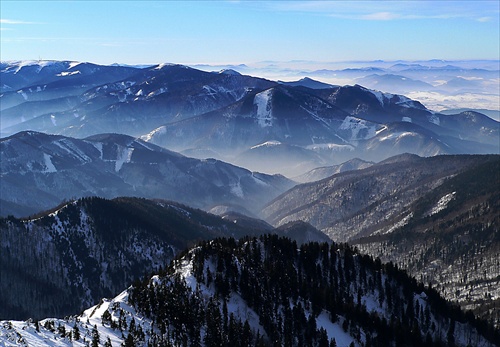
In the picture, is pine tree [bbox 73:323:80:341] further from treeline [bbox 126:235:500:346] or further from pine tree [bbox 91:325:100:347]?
treeline [bbox 126:235:500:346]

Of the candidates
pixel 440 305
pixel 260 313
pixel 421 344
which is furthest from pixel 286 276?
pixel 440 305

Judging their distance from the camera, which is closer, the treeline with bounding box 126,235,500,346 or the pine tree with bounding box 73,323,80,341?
the pine tree with bounding box 73,323,80,341

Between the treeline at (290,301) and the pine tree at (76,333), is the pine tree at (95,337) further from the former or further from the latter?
the treeline at (290,301)

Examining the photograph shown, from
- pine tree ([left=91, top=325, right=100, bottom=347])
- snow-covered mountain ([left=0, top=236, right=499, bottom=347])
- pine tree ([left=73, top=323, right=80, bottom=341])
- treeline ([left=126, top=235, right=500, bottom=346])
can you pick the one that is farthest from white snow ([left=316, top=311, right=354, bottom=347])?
pine tree ([left=73, top=323, right=80, bottom=341])

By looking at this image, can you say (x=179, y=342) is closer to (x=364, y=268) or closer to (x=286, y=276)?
(x=286, y=276)

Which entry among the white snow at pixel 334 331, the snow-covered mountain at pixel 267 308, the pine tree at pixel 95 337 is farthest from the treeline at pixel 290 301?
the pine tree at pixel 95 337

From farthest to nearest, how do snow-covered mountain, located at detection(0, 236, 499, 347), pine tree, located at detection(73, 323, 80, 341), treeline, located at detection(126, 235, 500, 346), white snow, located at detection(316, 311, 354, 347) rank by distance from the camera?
white snow, located at detection(316, 311, 354, 347)
treeline, located at detection(126, 235, 500, 346)
snow-covered mountain, located at detection(0, 236, 499, 347)
pine tree, located at detection(73, 323, 80, 341)

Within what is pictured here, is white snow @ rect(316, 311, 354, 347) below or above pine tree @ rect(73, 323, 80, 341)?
below

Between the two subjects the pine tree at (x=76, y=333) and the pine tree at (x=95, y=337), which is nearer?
the pine tree at (x=95, y=337)

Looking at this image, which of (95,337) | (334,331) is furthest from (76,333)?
(334,331)
